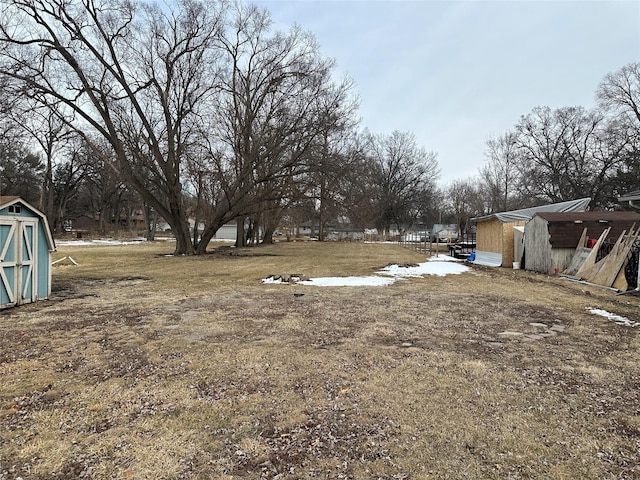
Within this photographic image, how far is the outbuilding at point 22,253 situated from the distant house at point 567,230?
13858mm

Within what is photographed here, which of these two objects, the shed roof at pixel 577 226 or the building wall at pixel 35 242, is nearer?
the building wall at pixel 35 242

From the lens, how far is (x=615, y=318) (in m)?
6.27

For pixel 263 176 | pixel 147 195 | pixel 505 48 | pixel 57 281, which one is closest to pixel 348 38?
pixel 505 48

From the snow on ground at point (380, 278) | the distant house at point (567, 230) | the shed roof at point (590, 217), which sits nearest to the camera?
the snow on ground at point (380, 278)

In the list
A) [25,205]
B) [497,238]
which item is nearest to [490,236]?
[497,238]

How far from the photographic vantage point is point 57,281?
1048cm

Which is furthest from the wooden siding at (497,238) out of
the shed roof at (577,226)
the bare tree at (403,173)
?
the bare tree at (403,173)

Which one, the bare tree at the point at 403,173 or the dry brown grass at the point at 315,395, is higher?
the bare tree at the point at 403,173

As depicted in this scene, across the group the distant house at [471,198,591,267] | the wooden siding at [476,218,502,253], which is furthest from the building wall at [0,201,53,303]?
the wooden siding at [476,218,502,253]

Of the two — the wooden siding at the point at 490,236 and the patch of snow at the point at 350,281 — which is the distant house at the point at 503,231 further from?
the patch of snow at the point at 350,281

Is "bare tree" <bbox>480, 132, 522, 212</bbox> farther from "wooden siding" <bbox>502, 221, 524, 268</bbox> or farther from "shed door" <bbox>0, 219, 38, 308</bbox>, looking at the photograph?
"shed door" <bbox>0, 219, 38, 308</bbox>

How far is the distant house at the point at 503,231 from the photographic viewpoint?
602 inches

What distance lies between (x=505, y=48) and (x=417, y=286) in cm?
1050

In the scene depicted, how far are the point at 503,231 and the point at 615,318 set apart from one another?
948 cm
